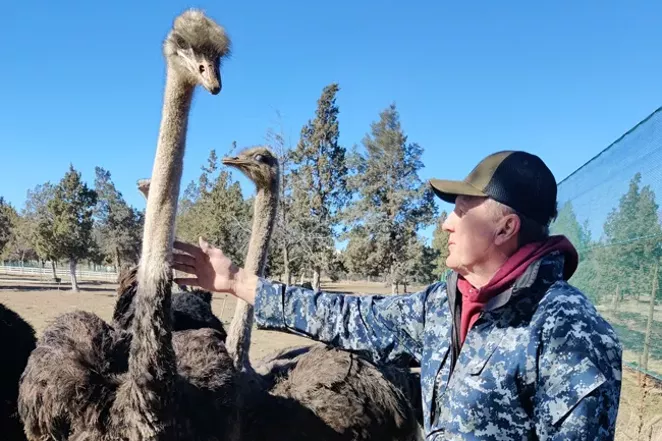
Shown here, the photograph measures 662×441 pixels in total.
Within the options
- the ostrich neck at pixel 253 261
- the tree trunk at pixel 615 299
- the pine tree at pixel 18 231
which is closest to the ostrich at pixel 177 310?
the ostrich neck at pixel 253 261

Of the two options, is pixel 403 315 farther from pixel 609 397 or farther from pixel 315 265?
pixel 315 265

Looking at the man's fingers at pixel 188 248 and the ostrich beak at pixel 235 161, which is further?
the ostrich beak at pixel 235 161

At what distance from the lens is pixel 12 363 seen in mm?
3605

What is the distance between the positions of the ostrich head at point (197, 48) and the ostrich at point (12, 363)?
190cm

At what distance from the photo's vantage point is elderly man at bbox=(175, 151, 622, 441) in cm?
139

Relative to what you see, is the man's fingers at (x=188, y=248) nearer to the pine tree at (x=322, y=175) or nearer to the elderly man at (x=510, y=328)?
the elderly man at (x=510, y=328)

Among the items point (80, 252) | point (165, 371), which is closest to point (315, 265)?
point (80, 252)

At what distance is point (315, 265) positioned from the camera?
24.7 meters

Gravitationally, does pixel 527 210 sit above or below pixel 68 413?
above

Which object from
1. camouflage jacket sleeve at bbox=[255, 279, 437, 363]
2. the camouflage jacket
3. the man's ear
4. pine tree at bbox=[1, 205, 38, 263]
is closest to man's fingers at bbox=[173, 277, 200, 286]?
camouflage jacket sleeve at bbox=[255, 279, 437, 363]

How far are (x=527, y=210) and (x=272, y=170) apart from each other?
3115mm

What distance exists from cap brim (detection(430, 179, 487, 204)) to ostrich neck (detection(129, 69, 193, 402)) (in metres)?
1.44

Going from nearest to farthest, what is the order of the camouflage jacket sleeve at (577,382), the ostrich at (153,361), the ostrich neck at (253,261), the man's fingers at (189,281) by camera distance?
the camouflage jacket sleeve at (577,382)
the man's fingers at (189,281)
the ostrich at (153,361)
the ostrich neck at (253,261)

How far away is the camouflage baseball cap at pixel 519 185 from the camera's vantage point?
1.62 metres
